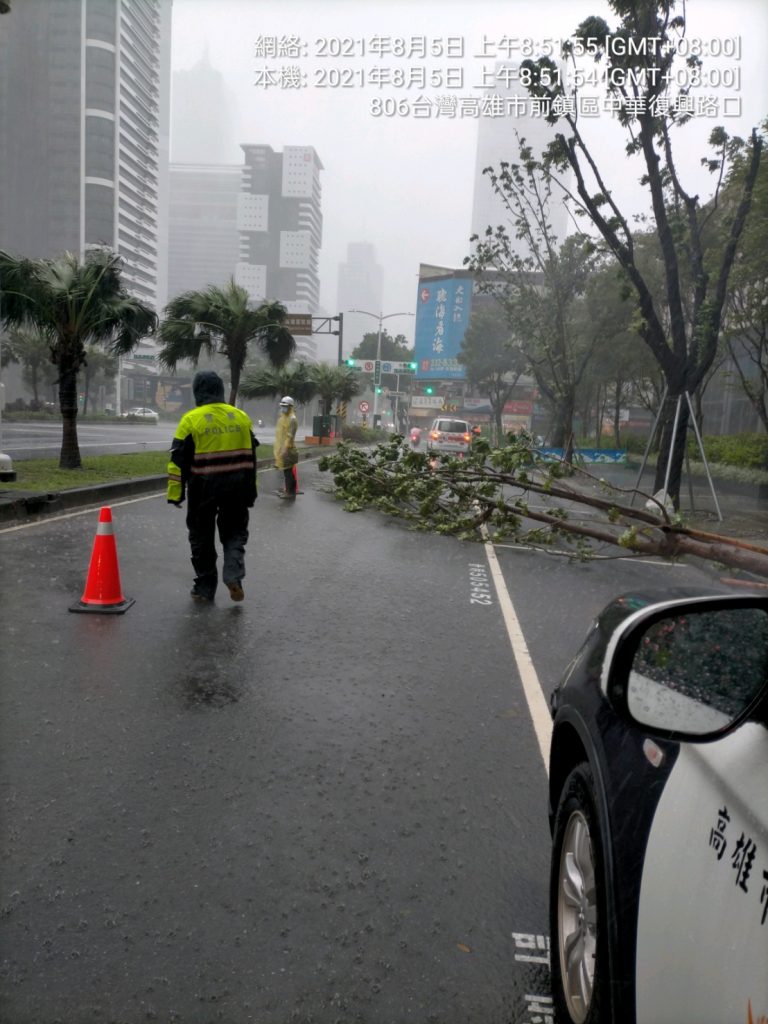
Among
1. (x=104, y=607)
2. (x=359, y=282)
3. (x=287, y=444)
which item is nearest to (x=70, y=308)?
(x=287, y=444)

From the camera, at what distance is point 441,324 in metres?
82.8

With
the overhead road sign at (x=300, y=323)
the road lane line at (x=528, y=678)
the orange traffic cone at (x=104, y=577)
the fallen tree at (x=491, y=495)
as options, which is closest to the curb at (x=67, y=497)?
the fallen tree at (x=491, y=495)

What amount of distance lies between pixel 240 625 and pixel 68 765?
8.56ft

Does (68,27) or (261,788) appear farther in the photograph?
(68,27)

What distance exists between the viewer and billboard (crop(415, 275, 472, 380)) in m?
81.1

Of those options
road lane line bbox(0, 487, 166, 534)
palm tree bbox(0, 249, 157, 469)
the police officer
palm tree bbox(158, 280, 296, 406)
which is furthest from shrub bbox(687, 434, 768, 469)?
the police officer

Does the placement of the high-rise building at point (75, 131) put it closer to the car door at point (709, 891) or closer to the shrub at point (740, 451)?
the shrub at point (740, 451)

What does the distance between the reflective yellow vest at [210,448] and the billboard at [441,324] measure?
244 ft

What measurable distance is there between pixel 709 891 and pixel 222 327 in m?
25.5

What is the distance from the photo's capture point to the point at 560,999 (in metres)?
2.18

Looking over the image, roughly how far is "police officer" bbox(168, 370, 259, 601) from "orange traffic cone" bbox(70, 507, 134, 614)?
1.83 ft

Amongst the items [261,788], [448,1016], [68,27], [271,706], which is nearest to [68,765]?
[261,788]

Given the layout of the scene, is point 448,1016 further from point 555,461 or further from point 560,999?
point 555,461

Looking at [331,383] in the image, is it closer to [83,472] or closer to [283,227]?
[83,472]
